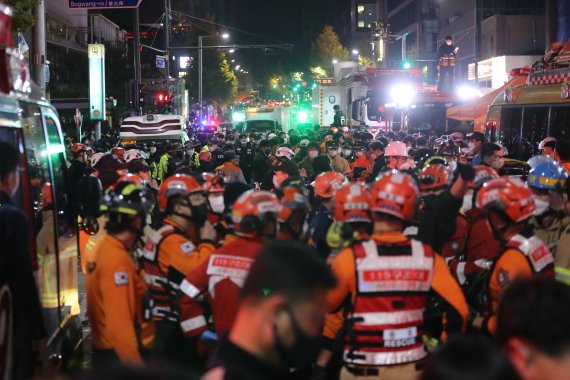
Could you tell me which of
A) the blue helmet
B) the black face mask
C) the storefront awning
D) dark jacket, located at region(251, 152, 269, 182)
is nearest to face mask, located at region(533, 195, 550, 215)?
the blue helmet

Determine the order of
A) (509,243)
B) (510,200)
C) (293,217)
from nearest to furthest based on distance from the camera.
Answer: (509,243), (510,200), (293,217)

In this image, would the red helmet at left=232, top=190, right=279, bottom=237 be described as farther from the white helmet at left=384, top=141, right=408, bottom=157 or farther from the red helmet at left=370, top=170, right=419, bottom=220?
the white helmet at left=384, top=141, right=408, bottom=157

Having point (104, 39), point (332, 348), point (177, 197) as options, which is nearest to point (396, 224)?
point (332, 348)

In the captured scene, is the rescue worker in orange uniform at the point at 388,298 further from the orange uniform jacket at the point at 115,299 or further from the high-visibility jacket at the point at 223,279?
the orange uniform jacket at the point at 115,299

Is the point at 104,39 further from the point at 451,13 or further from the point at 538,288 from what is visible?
the point at 538,288

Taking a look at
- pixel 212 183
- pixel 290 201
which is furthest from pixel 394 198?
pixel 212 183

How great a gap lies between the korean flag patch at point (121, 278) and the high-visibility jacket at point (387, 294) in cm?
134

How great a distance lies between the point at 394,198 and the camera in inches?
203

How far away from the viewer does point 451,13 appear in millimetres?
63438

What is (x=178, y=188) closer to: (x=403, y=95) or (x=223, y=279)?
(x=223, y=279)

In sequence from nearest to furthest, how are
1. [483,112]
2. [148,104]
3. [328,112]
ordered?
[483,112]
[148,104]
[328,112]

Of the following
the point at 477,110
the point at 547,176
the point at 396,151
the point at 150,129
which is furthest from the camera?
the point at 150,129

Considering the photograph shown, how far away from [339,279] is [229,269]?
1.65 meters

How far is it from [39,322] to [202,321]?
1004 millimetres
